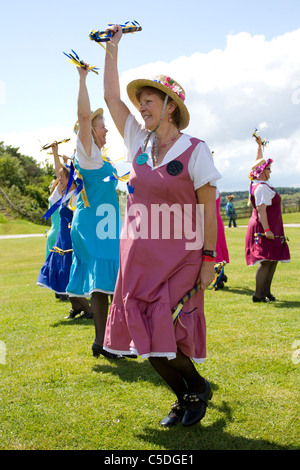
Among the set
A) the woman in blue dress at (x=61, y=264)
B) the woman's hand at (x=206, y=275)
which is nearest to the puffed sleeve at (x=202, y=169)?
the woman's hand at (x=206, y=275)

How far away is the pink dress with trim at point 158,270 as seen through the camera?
3.05 meters

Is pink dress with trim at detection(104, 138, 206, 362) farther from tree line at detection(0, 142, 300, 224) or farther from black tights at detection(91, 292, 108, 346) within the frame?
tree line at detection(0, 142, 300, 224)

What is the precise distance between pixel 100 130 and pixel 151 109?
1.64m

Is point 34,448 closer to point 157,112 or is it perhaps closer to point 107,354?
point 107,354

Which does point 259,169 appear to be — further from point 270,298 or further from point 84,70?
point 84,70

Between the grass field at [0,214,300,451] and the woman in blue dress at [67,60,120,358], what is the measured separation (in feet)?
2.13

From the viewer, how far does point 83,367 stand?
452 cm

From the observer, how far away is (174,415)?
3379 millimetres

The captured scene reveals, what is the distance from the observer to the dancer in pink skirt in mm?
7453

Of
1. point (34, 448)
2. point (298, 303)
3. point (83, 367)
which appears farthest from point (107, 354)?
point (298, 303)

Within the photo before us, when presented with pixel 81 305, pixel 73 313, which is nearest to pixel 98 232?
pixel 81 305

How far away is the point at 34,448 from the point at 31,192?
50537 millimetres

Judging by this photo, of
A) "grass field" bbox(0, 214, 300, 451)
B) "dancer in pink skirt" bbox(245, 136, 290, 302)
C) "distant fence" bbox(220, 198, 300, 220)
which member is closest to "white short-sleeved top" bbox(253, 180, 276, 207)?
"dancer in pink skirt" bbox(245, 136, 290, 302)
